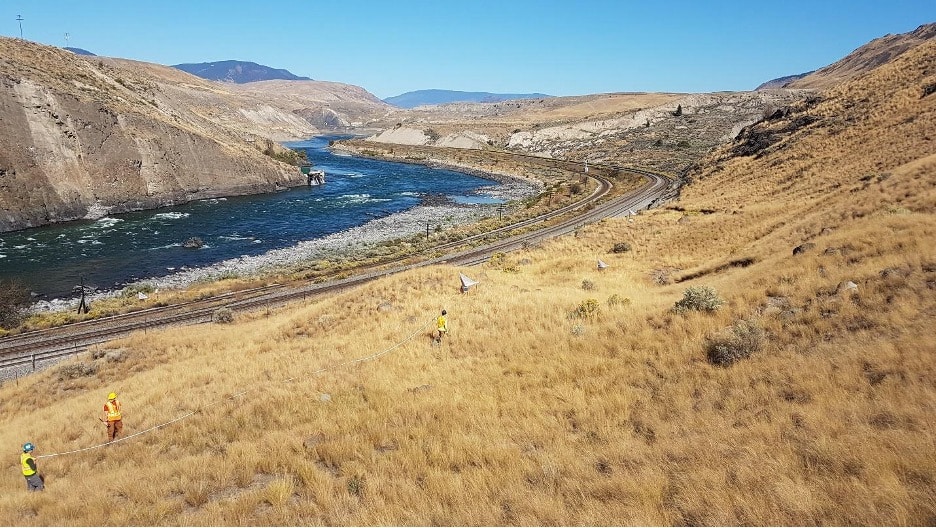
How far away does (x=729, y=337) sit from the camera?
10898 mm

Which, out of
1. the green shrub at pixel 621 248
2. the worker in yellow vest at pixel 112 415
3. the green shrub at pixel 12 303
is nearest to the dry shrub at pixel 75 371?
the worker in yellow vest at pixel 112 415

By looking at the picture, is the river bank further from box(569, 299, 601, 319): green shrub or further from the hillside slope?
box(569, 299, 601, 319): green shrub

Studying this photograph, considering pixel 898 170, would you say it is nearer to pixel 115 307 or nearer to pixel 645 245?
pixel 645 245

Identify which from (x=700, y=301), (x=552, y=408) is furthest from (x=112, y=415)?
(x=700, y=301)

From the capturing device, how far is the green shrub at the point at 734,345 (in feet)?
34.7

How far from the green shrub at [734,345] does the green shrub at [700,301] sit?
2.72 m

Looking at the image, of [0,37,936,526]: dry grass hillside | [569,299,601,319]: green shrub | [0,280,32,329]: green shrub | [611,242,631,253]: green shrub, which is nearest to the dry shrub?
A: [0,37,936,526]: dry grass hillside

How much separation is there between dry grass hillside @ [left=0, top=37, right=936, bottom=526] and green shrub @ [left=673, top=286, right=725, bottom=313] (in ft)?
0.42

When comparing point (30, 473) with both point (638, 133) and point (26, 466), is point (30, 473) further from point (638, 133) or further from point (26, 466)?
point (638, 133)

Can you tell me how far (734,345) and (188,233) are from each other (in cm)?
5669

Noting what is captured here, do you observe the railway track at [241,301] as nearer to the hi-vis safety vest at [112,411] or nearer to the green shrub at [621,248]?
the green shrub at [621,248]

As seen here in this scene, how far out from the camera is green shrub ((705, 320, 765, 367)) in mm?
10586

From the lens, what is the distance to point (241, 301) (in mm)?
32375

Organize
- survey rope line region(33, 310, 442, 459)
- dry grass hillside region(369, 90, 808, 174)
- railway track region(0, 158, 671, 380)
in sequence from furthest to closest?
dry grass hillside region(369, 90, 808, 174) → railway track region(0, 158, 671, 380) → survey rope line region(33, 310, 442, 459)
